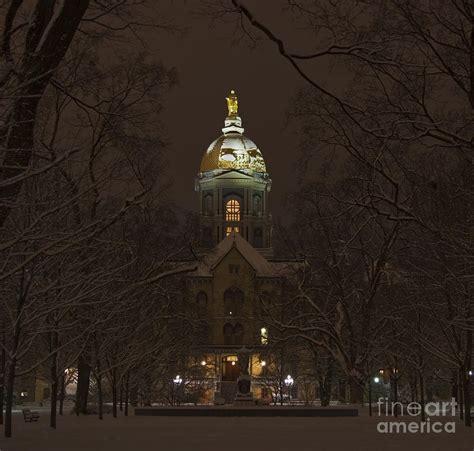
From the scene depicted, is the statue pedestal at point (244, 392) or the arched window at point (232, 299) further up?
the arched window at point (232, 299)

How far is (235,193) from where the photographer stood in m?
132

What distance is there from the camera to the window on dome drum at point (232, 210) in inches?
5133

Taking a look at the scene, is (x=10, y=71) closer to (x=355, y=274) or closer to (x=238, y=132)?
(x=355, y=274)

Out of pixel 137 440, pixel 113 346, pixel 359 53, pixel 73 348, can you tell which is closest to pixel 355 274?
pixel 113 346

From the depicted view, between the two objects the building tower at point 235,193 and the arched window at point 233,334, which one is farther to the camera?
the building tower at point 235,193

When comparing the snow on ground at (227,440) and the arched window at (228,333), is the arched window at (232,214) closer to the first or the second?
the arched window at (228,333)

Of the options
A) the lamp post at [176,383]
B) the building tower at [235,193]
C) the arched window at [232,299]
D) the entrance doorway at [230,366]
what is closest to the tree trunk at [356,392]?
the lamp post at [176,383]

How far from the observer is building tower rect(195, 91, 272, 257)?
129500mm

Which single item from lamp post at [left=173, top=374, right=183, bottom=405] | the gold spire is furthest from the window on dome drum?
lamp post at [left=173, top=374, right=183, bottom=405]

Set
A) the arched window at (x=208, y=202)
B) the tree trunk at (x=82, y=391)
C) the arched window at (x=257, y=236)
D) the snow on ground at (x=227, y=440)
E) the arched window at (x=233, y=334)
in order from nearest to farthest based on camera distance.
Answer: the snow on ground at (x=227, y=440) → the tree trunk at (x=82, y=391) → the arched window at (x=233, y=334) → the arched window at (x=208, y=202) → the arched window at (x=257, y=236)

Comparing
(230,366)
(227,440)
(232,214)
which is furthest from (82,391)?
(232,214)

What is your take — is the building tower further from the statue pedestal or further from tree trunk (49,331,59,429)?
tree trunk (49,331,59,429)

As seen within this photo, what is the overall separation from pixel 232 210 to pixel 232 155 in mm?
10089

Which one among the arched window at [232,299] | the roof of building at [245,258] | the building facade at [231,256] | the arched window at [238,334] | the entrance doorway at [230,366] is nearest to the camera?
the building facade at [231,256]
